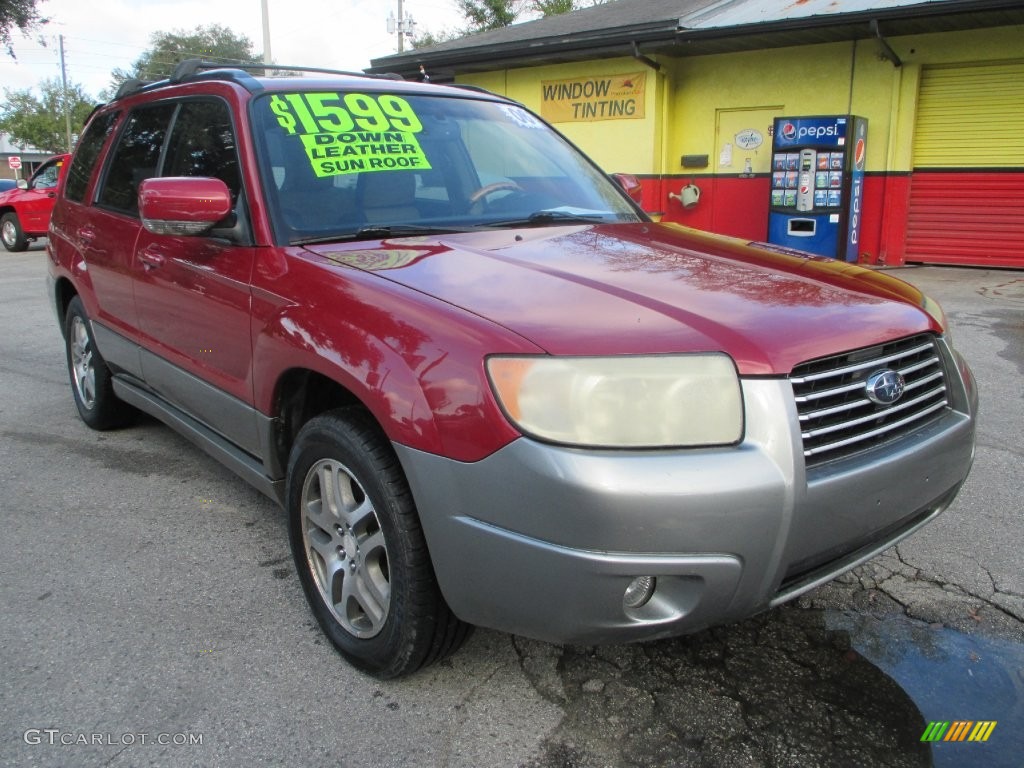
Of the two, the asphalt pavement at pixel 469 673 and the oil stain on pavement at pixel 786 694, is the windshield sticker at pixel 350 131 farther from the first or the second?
the oil stain on pavement at pixel 786 694

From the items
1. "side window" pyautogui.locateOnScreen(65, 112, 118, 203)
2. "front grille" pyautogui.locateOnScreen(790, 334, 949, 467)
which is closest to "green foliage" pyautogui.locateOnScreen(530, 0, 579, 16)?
"side window" pyautogui.locateOnScreen(65, 112, 118, 203)

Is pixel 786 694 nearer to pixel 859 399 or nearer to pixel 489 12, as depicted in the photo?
pixel 859 399

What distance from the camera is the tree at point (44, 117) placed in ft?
205

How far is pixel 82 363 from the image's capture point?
483 cm

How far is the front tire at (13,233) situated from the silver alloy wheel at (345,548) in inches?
680

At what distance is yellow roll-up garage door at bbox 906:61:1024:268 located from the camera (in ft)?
36.4

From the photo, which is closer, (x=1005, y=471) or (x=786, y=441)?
(x=786, y=441)

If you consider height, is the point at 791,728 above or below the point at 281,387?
below

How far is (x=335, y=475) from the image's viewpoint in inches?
99.4

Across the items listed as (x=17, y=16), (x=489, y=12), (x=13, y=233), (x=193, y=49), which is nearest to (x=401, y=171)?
(x=13, y=233)

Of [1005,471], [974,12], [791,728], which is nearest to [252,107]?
[791,728]

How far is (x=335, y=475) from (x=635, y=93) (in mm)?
12149

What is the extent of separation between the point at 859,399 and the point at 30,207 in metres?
18.3

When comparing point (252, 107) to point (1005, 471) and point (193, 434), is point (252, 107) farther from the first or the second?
point (1005, 471)
